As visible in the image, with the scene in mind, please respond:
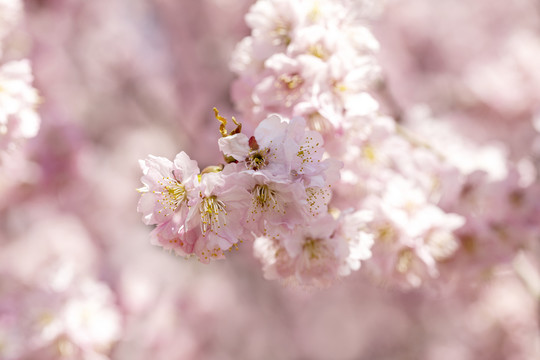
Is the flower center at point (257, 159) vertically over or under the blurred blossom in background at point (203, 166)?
under

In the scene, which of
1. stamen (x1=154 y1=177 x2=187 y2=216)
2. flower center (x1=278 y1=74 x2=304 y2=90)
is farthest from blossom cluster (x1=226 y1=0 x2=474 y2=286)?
stamen (x1=154 y1=177 x2=187 y2=216)

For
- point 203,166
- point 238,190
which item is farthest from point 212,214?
point 203,166

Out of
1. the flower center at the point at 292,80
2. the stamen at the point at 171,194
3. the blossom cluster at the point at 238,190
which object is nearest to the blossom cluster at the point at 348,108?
the flower center at the point at 292,80

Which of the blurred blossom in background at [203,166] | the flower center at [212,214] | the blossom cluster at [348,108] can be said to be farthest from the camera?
the blurred blossom in background at [203,166]

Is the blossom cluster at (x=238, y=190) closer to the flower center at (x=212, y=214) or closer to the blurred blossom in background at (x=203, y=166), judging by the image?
the flower center at (x=212, y=214)

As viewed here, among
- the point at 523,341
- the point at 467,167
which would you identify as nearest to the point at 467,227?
the point at 467,167

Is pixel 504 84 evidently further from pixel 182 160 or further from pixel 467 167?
pixel 182 160
